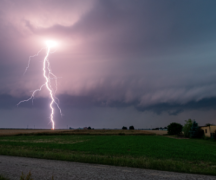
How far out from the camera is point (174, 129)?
107 metres

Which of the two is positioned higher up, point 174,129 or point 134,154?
point 174,129

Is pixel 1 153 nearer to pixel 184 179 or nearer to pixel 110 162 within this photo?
pixel 110 162

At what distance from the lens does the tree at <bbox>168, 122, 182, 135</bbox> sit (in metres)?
106

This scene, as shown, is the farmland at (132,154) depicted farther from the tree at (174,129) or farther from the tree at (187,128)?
the tree at (174,129)

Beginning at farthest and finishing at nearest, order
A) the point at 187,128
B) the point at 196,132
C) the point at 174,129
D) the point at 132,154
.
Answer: the point at 174,129
the point at 187,128
the point at 196,132
the point at 132,154

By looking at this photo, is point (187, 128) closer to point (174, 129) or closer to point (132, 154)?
point (174, 129)

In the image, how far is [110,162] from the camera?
1232 centimetres

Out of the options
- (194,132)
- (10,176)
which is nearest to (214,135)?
(194,132)

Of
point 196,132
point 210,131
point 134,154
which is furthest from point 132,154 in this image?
point 196,132

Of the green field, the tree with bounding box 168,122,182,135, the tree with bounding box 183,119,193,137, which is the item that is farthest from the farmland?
the tree with bounding box 168,122,182,135

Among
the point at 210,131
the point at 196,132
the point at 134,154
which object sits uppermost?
the point at 210,131

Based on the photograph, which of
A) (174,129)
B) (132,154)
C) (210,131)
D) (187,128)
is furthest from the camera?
(174,129)

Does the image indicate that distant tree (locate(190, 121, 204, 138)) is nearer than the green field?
No

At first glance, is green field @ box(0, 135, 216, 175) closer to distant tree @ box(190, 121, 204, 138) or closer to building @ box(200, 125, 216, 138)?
building @ box(200, 125, 216, 138)
